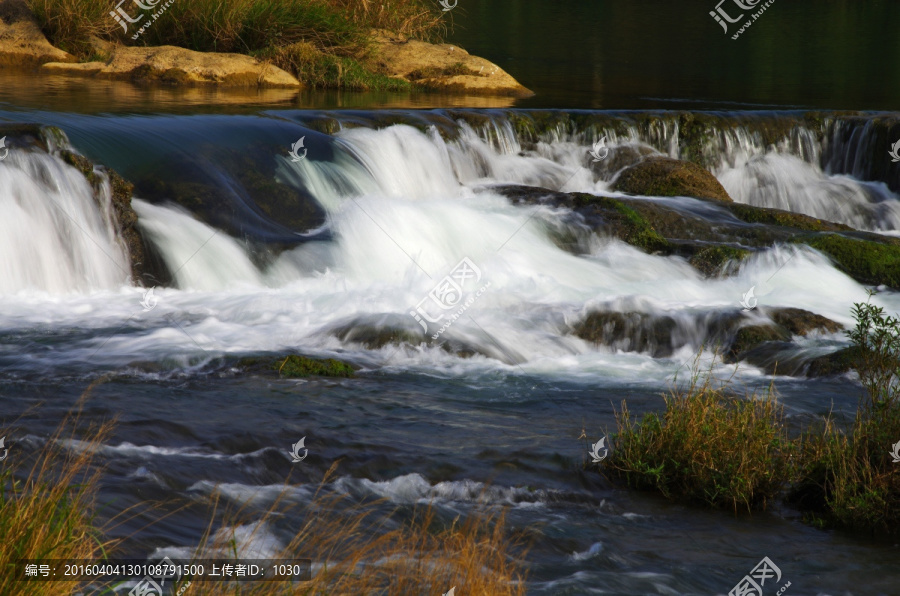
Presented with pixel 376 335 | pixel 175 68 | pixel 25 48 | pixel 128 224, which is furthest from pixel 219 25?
pixel 376 335

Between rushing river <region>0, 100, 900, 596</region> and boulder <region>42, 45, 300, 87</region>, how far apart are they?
19.3ft

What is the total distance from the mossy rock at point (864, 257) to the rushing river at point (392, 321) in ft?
0.92

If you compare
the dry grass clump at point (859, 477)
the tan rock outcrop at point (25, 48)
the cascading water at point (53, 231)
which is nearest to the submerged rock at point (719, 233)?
the cascading water at point (53, 231)

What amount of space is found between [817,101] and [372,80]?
10.3 m

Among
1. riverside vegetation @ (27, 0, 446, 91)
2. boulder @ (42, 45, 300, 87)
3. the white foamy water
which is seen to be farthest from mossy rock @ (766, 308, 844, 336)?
boulder @ (42, 45, 300, 87)

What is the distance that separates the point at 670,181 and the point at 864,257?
3.58 metres

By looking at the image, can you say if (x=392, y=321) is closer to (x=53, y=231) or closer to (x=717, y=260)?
(x=53, y=231)

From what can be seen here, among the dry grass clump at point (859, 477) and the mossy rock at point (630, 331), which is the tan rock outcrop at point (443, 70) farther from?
the dry grass clump at point (859, 477)

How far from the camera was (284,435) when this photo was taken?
6.20 metres

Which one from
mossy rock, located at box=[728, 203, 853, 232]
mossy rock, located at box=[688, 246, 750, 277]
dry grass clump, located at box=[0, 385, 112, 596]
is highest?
dry grass clump, located at box=[0, 385, 112, 596]

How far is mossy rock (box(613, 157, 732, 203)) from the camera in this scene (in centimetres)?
1451

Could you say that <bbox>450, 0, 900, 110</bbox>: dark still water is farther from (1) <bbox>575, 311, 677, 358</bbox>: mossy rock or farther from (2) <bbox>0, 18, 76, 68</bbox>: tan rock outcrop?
(1) <bbox>575, 311, 677, 358</bbox>: mossy rock

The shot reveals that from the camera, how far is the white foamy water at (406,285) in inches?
334

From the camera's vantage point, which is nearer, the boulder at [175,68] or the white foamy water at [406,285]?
the white foamy water at [406,285]
